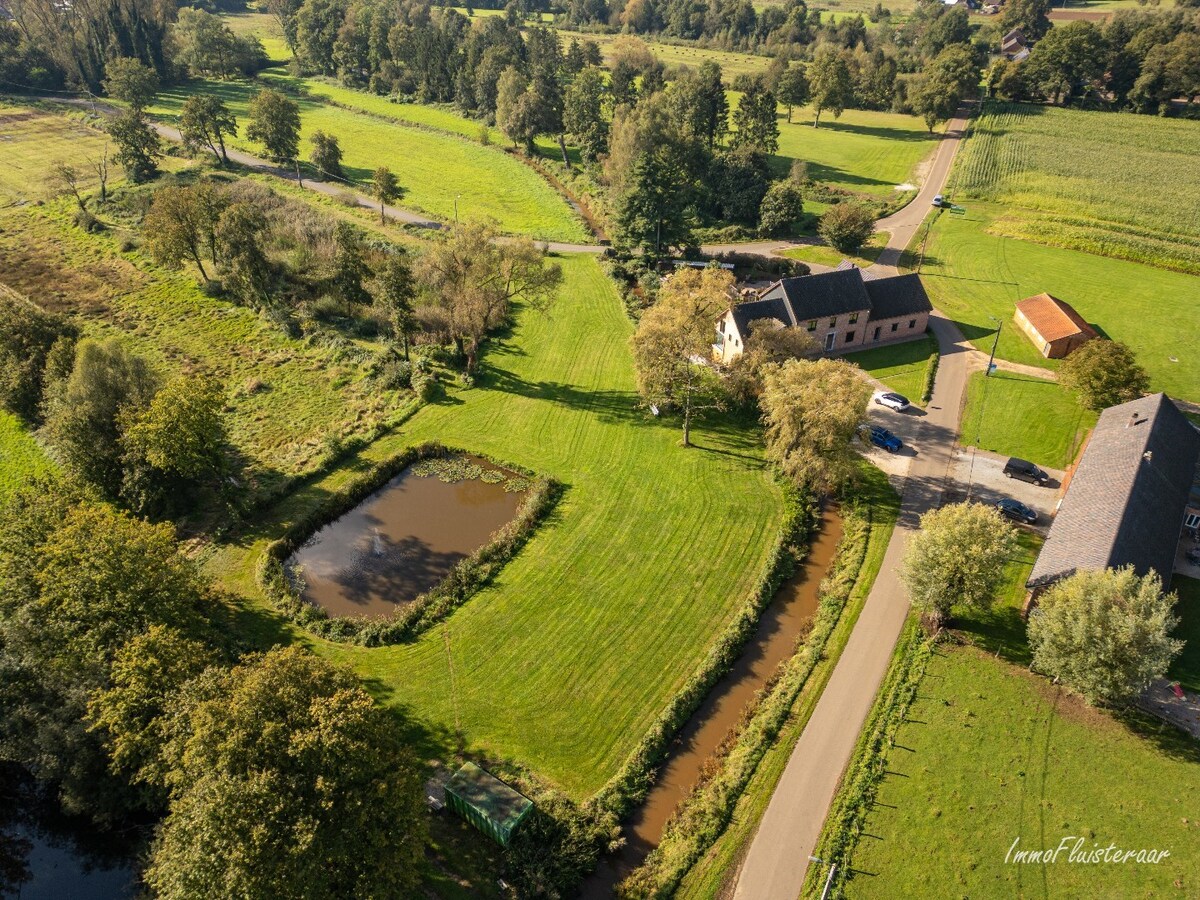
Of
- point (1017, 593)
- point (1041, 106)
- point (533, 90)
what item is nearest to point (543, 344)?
point (1017, 593)

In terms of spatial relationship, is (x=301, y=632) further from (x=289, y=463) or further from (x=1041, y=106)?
(x=1041, y=106)

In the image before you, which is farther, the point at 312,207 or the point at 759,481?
the point at 312,207

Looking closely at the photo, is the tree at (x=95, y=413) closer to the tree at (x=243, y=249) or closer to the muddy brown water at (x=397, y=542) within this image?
the muddy brown water at (x=397, y=542)

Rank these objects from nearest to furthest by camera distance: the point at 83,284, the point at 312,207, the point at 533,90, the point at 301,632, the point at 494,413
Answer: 1. the point at 301,632
2. the point at 494,413
3. the point at 83,284
4. the point at 312,207
5. the point at 533,90

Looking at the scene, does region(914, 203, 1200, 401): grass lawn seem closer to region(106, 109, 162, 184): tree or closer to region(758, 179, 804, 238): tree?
region(758, 179, 804, 238): tree

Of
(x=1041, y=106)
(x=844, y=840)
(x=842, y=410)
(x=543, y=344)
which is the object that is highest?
(x=1041, y=106)

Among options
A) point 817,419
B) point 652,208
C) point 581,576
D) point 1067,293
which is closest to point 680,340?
point 817,419

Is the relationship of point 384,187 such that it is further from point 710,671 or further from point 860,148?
point 860,148

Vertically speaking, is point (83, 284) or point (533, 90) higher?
point (533, 90)

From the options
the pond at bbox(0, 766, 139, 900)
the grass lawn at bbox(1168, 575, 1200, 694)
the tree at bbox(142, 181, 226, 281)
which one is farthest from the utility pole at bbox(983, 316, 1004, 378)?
the tree at bbox(142, 181, 226, 281)
